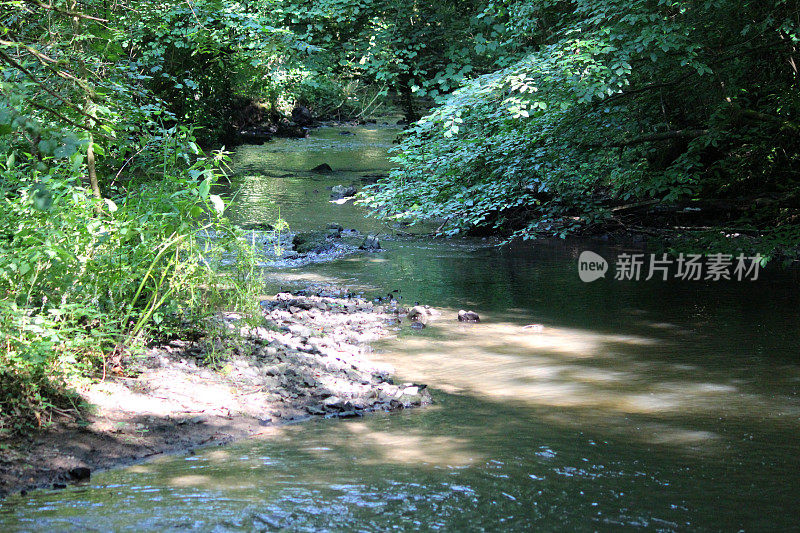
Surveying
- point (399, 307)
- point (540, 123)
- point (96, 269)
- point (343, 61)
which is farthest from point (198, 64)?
point (96, 269)

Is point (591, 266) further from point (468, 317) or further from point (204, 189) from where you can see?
point (204, 189)

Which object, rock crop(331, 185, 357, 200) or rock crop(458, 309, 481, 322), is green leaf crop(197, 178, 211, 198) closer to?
rock crop(458, 309, 481, 322)

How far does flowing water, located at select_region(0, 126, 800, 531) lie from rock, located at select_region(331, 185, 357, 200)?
A: 8.29 metres

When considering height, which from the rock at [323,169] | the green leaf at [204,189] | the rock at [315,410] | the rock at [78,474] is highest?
the rock at [323,169]

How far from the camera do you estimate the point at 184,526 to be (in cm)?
281

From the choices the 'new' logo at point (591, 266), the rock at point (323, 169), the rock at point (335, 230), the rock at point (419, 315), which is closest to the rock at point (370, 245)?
the rock at point (335, 230)

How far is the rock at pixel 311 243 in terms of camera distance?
10.9 meters

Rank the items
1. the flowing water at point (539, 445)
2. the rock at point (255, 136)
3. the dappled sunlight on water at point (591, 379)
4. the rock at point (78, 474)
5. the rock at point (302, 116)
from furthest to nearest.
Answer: the rock at point (302, 116) < the rock at point (255, 136) < the dappled sunlight on water at point (591, 379) < the rock at point (78, 474) < the flowing water at point (539, 445)

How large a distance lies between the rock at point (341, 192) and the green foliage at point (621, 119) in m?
5.69

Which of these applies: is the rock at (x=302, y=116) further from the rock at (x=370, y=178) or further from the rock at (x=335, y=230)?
the rock at (x=335, y=230)

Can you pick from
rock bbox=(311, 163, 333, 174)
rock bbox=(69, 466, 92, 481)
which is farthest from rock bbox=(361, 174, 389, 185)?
rock bbox=(69, 466, 92, 481)

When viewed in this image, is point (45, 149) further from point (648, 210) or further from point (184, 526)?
point (648, 210)

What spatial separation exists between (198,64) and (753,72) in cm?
1312

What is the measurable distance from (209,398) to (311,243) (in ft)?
22.3
